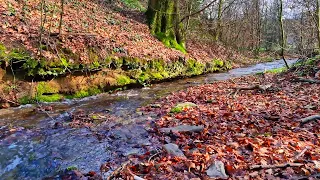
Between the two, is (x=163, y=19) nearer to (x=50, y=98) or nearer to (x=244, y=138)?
(x=50, y=98)

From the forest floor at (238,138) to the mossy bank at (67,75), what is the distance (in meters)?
3.15

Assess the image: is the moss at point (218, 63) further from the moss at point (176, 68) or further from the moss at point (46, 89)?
the moss at point (46, 89)

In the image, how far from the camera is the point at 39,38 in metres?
9.50

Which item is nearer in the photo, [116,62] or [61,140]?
[61,140]

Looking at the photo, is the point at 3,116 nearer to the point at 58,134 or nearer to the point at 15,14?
the point at 58,134

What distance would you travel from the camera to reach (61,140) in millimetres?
5914

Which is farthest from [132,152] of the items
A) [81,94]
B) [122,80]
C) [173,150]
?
[122,80]

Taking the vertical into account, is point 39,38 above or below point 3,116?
above

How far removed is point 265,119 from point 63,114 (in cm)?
549

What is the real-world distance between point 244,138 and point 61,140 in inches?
152

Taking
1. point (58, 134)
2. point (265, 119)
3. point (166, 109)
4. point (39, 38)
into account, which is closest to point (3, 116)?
point (58, 134)

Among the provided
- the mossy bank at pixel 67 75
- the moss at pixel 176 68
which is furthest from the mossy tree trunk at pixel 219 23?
the mossy bank at pixel 67 75

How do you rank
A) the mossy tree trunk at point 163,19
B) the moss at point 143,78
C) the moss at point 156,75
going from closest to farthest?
the moss at point 143,78 < the moss at point 156,75 < the mossy tree trunk at point 163,19

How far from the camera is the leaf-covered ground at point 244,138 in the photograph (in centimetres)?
389
